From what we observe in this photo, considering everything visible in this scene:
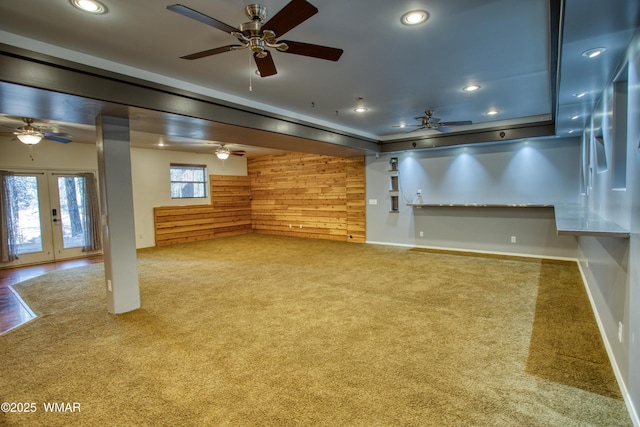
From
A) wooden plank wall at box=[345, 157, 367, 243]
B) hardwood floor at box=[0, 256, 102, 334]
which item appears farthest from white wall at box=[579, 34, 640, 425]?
hardwood floor at box=[0, 256, 102, 334]

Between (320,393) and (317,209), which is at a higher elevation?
(317,209)

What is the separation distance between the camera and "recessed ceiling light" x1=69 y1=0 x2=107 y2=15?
2.20 metres

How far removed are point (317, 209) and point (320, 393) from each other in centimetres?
745

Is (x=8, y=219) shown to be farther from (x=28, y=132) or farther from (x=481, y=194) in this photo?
(x=481, y=194)

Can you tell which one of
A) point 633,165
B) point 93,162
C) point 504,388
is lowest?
point 504,388

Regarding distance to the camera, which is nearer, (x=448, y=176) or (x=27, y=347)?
(x=27, y=347)

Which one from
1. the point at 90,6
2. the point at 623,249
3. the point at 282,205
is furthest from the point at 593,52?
the point at 282,205

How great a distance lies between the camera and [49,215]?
7465 mm

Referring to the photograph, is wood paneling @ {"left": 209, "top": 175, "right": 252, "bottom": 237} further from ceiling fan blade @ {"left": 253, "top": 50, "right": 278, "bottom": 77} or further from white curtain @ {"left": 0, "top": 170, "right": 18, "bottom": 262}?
ceiling fan blade @ {"left": 253, "top": 50, "right": 278, "bottom": 77}

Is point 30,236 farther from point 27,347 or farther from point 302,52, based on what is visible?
point 302,52

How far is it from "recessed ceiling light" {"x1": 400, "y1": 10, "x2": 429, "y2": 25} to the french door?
27.5 feet

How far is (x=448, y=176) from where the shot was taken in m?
7.37

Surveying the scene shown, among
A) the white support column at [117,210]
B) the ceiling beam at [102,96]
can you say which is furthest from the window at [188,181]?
the white support column at [117,210]

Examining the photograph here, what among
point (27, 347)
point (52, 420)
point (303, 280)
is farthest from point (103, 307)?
point (303, 280)
